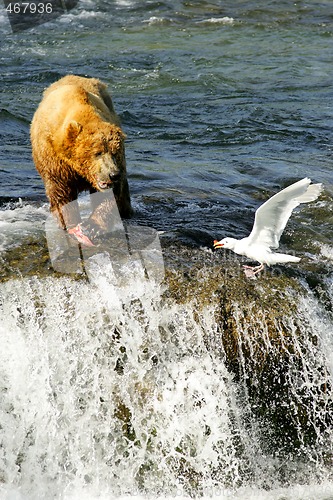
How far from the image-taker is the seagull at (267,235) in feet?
19.9

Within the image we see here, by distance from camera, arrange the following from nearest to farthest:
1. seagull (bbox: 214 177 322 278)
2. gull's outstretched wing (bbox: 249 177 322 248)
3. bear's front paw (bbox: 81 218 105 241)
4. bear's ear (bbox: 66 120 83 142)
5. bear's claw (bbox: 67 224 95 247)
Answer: gull's outstretched wing (bbox: 249 177 322 248)
seagull (bbox: 214 177 322 278)
bear's ear (bbox: 66 120 83 142)
bear's claw (bbox: 67 224 95 247)
bear's front paw (bbox: 81 218 105 241)

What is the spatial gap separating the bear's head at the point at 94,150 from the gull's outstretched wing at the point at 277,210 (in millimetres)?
1181

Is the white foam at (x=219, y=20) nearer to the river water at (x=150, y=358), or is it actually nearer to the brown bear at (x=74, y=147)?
the river water at (x=150, y=358)

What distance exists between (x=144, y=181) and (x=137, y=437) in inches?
147

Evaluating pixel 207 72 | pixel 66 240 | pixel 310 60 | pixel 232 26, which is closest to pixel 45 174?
pixel 66 240

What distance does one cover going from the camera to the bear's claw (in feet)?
22.0

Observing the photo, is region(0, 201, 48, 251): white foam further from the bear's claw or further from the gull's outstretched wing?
the gull's outstretched wing

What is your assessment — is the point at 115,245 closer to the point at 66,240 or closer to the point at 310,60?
the point at 66,240

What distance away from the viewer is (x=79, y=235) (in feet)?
22.2

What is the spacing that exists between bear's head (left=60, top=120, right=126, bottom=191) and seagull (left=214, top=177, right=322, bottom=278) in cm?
101

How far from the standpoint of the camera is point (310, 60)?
16.0 meters

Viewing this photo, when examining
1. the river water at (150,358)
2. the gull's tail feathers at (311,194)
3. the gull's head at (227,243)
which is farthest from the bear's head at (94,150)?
the gull's tail feathers at (311,194)

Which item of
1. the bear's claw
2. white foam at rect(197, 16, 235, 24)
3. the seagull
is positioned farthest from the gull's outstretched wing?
white foam at rect(197, 16, 235, 24)

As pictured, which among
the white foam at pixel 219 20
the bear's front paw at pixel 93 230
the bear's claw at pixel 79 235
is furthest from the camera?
the white foam at pixel 219 20
